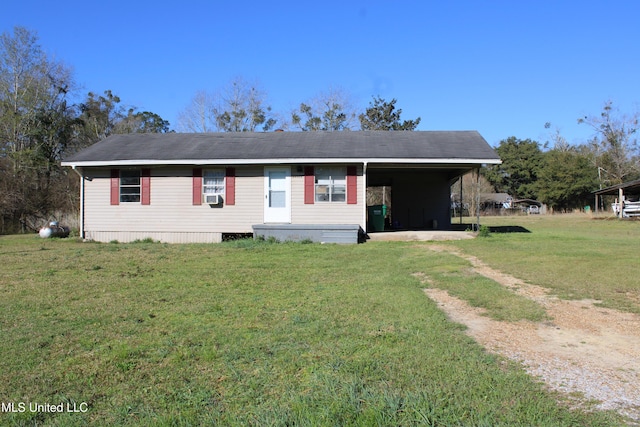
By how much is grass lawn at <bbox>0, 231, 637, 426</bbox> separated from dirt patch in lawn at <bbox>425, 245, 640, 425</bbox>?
8.5 inches

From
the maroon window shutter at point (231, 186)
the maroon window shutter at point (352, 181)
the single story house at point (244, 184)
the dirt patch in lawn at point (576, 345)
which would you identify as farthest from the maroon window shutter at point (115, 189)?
the dirt patch in lawn at point (576, 345)

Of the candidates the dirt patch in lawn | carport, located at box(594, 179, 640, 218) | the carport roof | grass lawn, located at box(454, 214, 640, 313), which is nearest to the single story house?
grass lawn, located at box(454, 214, 640, 313)

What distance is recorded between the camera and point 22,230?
69.7 feet

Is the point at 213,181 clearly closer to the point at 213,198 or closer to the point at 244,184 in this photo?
the point at 213,198

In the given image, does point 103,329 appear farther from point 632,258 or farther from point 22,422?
point 632,258

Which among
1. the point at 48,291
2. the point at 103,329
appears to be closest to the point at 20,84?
the point at 48,291

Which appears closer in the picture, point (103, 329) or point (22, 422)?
point (22, 422)

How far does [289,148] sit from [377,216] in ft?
13.2

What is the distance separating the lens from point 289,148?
50.5ft

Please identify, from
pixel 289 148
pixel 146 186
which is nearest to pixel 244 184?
pixel 289 148

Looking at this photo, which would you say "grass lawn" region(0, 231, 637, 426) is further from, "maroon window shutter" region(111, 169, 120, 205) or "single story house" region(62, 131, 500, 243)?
"maroon window shutter" region(111, 169, 120, 205)

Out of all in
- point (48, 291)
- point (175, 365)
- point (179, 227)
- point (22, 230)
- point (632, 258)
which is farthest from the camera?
point (22, 230)

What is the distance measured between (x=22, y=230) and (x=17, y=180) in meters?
2.97

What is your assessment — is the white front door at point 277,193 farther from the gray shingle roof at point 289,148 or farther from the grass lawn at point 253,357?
the grass lawn at point 253,357
